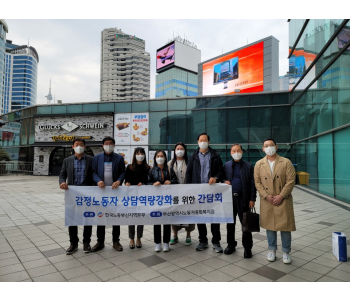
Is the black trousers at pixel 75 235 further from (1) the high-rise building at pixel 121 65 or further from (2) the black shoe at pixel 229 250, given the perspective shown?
(1) the high-rise building at pixel 121 65

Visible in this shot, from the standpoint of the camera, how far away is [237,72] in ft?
98.8

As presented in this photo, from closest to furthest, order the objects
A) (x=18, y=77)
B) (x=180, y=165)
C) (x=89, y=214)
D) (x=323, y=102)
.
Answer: (x=89, y=214) → (x=180, y=165) → (x=323, y=102) → (x=18, y=77)

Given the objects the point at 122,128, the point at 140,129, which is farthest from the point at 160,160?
the point at 122,128

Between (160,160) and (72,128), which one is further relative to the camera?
(72,128)

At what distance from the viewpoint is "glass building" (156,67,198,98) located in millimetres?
94438

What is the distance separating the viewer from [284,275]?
3328mm

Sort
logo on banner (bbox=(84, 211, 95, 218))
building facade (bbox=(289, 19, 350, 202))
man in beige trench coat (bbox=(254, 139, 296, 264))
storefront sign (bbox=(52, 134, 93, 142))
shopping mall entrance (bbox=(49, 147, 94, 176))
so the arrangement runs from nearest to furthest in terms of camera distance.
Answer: man in beige trench coat (bbox=(254, 139, 296, 264))
logo on banner (bbox=(84, 211, 95, 218))
building facade (bbox=(289, 19, 350, 202))
storefront sign (bbox=(52, 134, 93, 142))
shopping mall entrance (bbox=(49, 147, 94, 176))

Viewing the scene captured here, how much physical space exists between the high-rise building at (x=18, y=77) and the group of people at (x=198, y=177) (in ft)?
538

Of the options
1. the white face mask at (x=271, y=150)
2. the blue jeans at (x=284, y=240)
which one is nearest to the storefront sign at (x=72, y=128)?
the white face mask at (x=271, y=150)

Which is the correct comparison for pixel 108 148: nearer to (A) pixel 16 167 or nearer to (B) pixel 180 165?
(B) pixel 180 165

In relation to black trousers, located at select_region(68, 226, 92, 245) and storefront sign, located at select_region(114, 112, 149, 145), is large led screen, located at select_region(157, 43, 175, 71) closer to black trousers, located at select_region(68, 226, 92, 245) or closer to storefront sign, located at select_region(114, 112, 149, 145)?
storefront sign, located at select_region(114, 112, 149, 145)

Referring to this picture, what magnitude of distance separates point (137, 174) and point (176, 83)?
93.3 m

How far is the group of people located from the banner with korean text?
0.14m

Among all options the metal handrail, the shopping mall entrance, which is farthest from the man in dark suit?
the metal handrail
